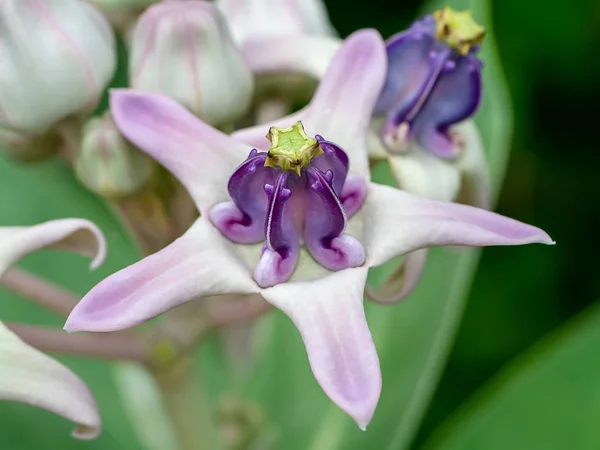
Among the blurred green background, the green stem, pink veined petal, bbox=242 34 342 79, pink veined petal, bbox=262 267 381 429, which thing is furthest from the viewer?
the blurred green background

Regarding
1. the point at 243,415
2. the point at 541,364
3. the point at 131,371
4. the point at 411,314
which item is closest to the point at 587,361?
the point at 541,364

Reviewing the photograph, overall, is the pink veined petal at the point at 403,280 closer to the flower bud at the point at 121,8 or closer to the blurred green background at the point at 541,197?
the flower bud at the point at 121,8

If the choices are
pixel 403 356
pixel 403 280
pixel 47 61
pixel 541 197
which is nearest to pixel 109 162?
pixel 47 61

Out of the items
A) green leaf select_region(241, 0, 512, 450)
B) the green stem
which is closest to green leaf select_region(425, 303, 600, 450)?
green leaf select_region(241, 0, 512, 450)

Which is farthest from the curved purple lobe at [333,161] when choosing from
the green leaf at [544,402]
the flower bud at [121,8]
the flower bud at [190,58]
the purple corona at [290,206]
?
the green leaf at [544,402]

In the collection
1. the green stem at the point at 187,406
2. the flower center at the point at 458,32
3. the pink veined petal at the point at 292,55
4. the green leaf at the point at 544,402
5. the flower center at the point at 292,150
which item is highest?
the flower center at the point at 458,32

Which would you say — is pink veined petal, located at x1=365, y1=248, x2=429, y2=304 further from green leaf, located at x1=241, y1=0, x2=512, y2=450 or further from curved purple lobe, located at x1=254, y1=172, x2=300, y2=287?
green leaf, located at x1=241, y1=0, x2=512, y2=450
